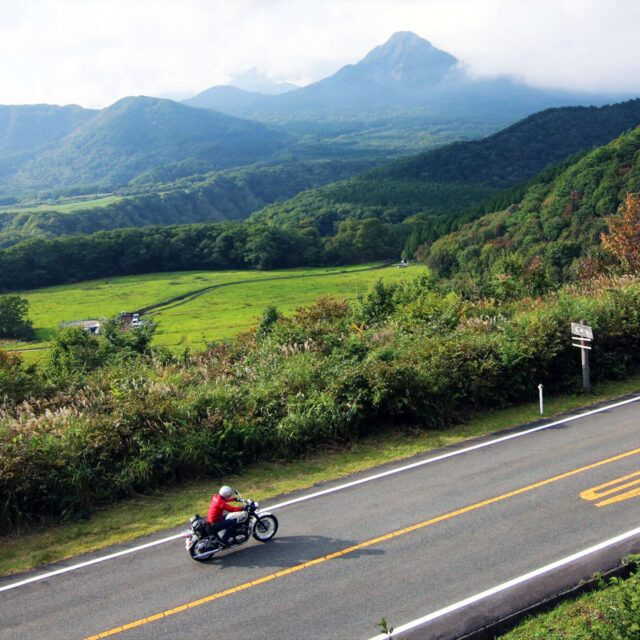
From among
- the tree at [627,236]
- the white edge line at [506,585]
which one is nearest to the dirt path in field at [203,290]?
the tree at [627,236]

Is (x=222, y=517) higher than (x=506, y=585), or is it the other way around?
(x=222, y=517)

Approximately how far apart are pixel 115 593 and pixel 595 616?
739 cm

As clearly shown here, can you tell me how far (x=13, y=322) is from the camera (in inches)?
2955

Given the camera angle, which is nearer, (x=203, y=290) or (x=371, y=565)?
(x=371, y=565)

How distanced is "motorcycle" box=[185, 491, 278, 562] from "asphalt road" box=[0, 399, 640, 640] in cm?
20

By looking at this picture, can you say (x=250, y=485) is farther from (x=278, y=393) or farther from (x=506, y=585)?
(x=506, y=585)

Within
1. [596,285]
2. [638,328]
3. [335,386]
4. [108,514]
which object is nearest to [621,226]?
[596,285]

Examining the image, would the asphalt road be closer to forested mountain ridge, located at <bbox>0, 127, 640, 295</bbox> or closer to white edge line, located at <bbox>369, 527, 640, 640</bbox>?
white edge line, located at <bbox>369, 527, 640, 640</bbox>

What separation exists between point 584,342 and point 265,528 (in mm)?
12064

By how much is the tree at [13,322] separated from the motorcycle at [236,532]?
244 feet

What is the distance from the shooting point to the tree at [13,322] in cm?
7394

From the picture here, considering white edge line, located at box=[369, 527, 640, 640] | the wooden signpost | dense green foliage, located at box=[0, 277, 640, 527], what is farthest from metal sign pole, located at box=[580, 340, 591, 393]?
white edge line, located at box=[369, 527, 640, 640]

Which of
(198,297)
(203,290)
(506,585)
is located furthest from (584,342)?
(203,290)

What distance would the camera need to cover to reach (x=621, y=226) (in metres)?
31.9
